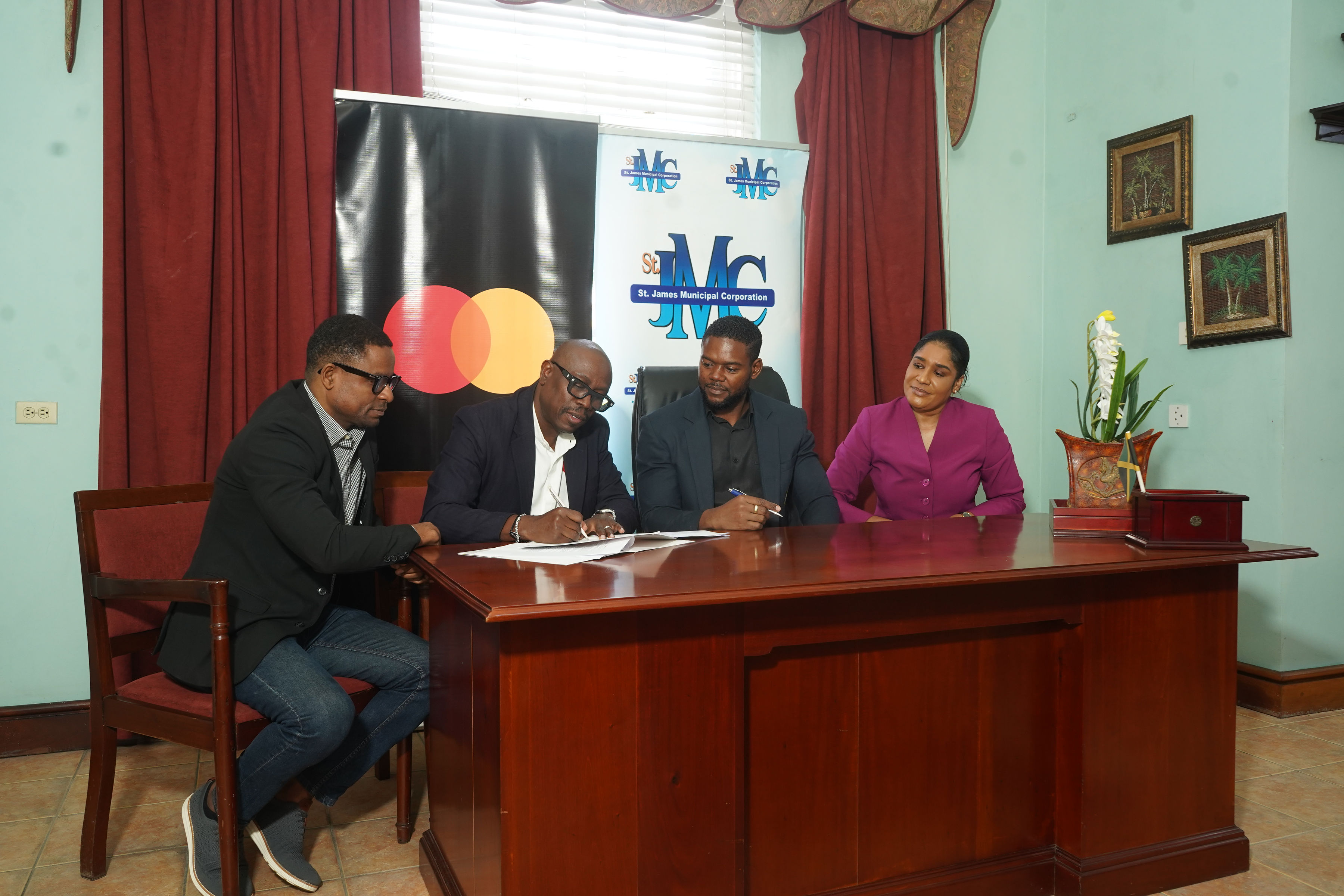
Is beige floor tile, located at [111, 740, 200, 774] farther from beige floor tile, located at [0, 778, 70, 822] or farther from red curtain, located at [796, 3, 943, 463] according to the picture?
red curtain, located at [796, 3, 943, 463]

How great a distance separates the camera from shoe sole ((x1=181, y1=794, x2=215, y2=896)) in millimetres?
1866

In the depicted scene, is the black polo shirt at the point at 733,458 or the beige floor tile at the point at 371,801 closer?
the beige floor tile at the point at 371,801

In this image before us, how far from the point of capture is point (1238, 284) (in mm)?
3166

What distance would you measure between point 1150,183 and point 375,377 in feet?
10.00

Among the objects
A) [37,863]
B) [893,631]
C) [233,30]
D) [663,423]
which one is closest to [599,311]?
[663,423]

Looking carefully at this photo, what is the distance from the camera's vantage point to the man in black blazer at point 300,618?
73.5 inches

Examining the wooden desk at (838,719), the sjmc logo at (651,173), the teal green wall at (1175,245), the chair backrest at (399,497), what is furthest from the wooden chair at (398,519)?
the teal green wall at (1175,245)

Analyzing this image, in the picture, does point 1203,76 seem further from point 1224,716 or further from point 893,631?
point 893,631

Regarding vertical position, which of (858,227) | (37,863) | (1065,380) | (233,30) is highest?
(233,30)

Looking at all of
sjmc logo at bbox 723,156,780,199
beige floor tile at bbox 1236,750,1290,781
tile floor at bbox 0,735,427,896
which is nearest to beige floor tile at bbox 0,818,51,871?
tile floor at bbox 0,735,427,896

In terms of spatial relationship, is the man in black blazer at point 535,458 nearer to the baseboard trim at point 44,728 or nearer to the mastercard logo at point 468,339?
the mastercard logo at point 468,339

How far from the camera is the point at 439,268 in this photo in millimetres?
3115

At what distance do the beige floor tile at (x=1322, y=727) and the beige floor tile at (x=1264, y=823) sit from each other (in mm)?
763

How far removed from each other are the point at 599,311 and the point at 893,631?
2.05 metres
